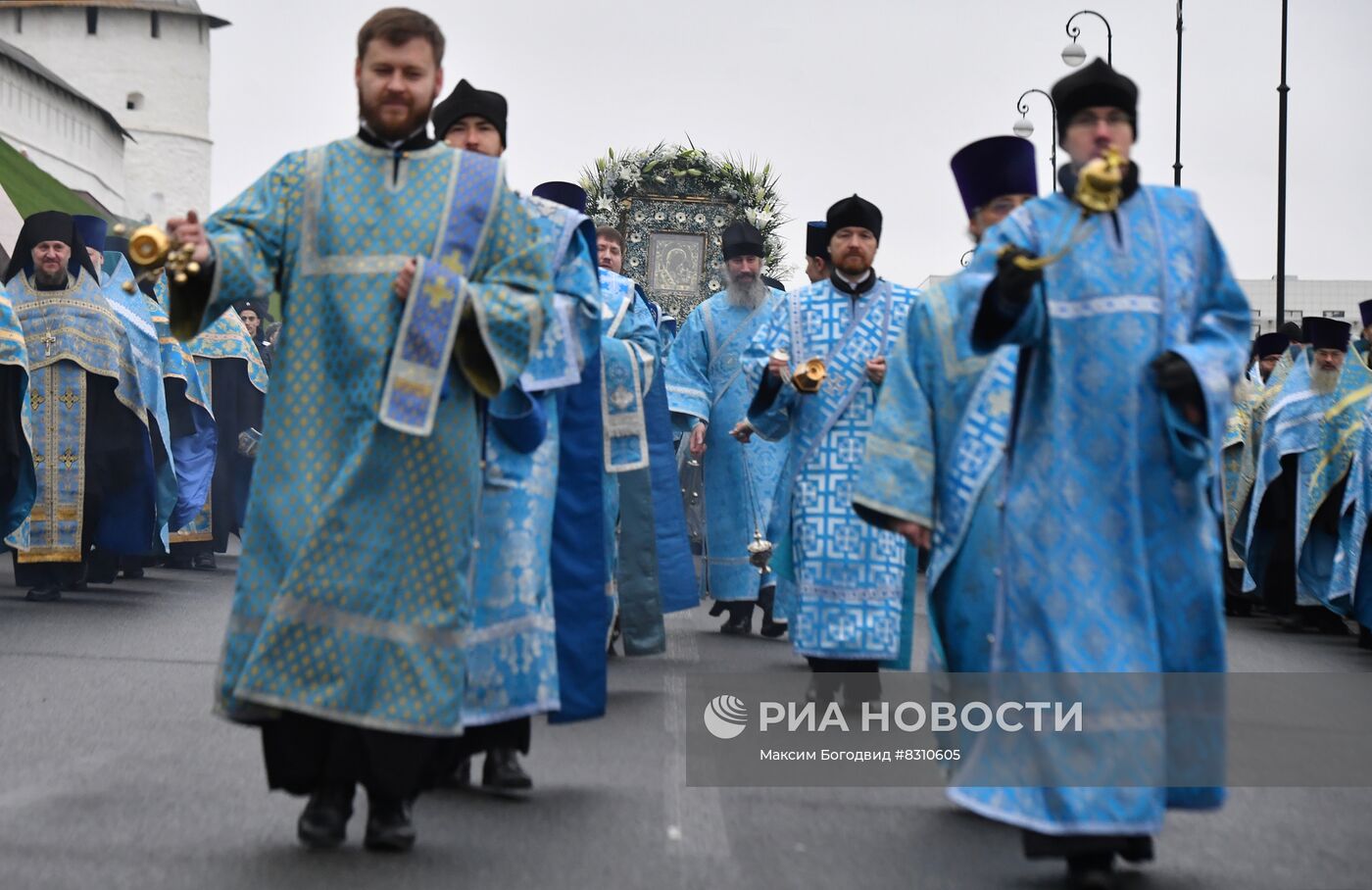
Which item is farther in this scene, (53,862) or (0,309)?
(0,309)

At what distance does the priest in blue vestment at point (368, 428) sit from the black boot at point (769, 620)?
602cm

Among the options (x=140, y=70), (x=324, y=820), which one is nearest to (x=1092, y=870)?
(x=324, y=820)

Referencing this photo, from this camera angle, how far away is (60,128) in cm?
6844

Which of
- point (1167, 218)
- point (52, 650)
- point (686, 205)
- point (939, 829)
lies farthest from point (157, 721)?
point (686, 205)

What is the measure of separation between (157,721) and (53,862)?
2503mm

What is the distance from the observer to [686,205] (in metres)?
Answer: 22.8

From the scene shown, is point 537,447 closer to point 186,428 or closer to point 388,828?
point 388,828

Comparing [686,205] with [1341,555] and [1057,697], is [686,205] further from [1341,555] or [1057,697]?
[1057,697]

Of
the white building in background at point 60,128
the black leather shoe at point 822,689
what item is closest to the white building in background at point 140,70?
the white building in background at point 60,128

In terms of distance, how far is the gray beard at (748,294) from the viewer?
12.2 meters

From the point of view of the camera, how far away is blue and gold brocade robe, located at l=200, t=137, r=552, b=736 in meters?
5.14

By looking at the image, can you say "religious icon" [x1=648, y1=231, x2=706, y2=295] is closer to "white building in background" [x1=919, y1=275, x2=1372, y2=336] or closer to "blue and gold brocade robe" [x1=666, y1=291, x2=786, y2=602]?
"blue and gold brocade robe" [x1=666, y1=291, x2=786, y2=602]

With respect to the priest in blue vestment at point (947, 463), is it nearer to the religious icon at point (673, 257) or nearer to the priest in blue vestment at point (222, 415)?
the priest in blue vestment at point (222, 415)

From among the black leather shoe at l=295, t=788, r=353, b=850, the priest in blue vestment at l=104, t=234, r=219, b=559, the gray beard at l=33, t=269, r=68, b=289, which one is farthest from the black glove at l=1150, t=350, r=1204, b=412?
the priest in blue vestment at l=104, t=234, r=219, b=559
